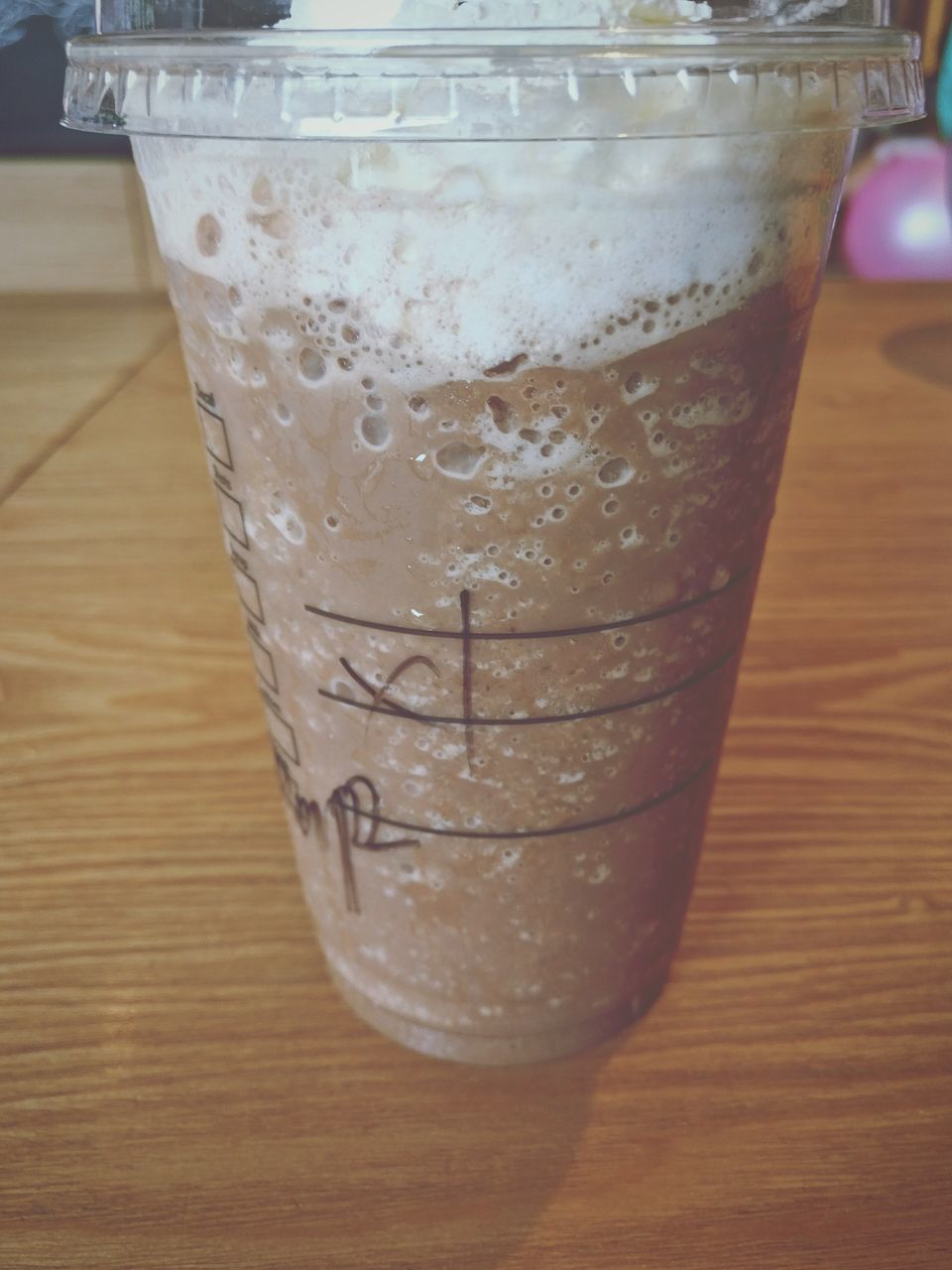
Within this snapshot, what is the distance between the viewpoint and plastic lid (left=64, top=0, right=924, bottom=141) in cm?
27

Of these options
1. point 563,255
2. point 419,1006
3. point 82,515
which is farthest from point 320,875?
point 82,515

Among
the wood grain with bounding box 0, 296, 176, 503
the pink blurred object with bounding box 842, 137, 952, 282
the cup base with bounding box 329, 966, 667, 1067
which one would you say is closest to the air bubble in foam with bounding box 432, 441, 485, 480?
the cup base with bounding box 329, 966, 667, 1067

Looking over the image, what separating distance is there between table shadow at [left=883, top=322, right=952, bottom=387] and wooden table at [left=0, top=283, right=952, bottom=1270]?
1.11 feet

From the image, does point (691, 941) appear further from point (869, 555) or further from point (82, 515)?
point (82, 515)

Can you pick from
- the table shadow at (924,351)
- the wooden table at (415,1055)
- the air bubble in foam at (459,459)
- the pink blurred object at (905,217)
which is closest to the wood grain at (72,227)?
the wooden table at (415,1055)

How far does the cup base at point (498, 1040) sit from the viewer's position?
0.47 metres

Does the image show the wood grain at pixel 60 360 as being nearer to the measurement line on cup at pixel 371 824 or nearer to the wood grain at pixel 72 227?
the wood grain at pixel 72 227

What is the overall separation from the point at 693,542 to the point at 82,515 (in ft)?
2.15

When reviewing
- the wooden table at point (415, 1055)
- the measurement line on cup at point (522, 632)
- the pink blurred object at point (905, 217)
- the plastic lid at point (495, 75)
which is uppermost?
the plastic lid at point (495, 75)

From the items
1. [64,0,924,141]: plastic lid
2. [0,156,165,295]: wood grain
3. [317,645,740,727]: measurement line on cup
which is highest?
[64,0,924,141]: plastic lid

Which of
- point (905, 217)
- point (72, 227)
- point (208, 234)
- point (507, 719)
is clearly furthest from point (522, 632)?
point (905, 217)

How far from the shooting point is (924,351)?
1.16m

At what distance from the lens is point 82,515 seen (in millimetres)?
877

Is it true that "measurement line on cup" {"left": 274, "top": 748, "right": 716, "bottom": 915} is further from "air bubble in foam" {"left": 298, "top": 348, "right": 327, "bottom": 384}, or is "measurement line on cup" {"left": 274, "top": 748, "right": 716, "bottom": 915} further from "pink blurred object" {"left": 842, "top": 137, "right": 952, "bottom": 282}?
"pink blurred object" {"left": 842, "top": 137, "right": 952, "bottom": 282}
